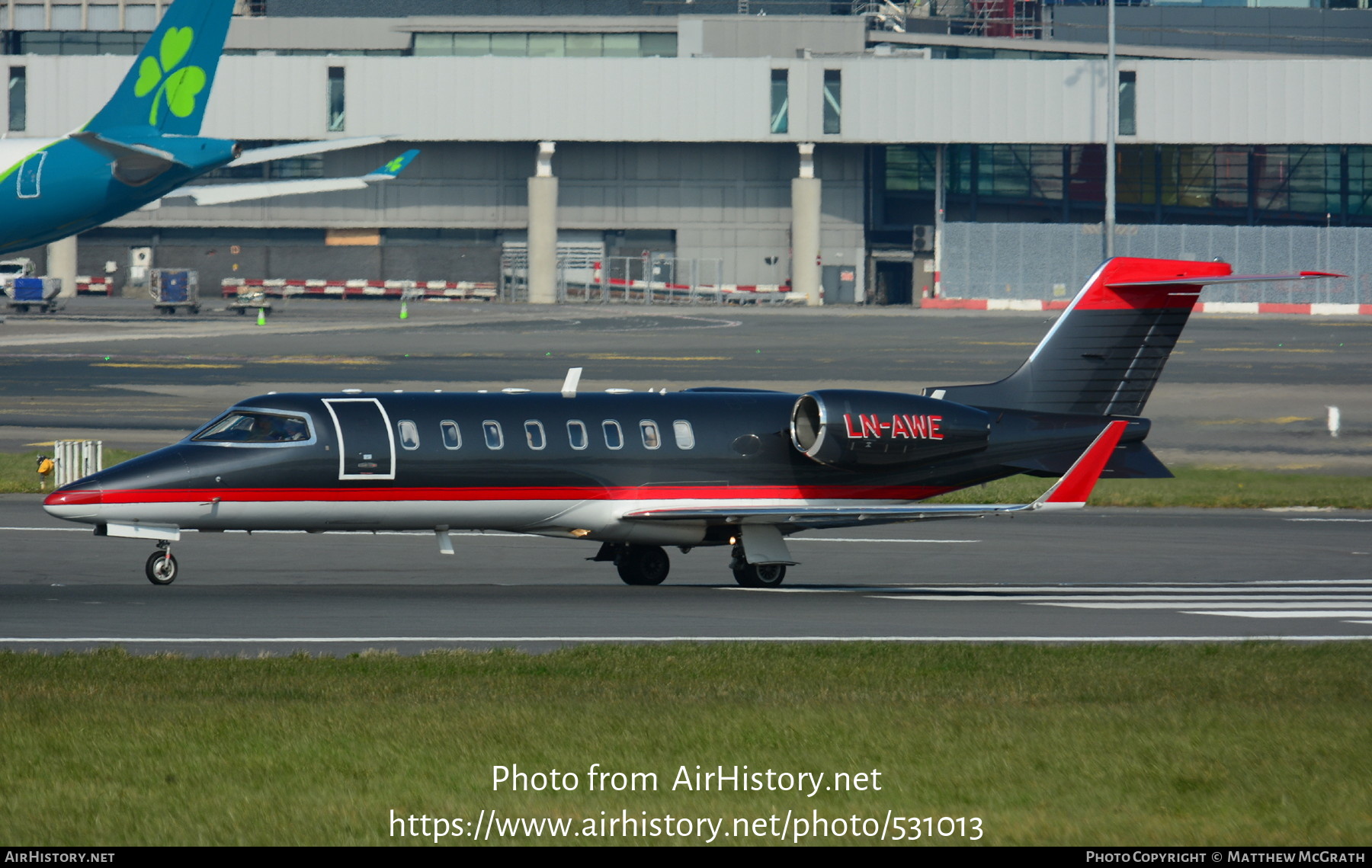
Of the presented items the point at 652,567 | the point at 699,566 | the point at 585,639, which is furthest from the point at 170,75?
the point at 585,639

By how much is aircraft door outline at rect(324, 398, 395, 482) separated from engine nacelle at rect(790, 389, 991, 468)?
6326 millimetres

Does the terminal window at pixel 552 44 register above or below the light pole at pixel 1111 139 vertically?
above

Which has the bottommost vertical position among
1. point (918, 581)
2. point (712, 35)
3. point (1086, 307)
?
point (918, 581)

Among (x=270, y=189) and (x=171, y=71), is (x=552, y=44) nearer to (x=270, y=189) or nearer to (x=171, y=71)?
(x=270, y=189)

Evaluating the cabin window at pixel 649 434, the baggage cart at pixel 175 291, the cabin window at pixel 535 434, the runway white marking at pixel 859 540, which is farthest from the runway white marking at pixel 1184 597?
the baggage cart at pixel 175 291

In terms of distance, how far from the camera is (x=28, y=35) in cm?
12075

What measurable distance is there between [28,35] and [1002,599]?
11230 cm

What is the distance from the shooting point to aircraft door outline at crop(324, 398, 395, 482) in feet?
81.9

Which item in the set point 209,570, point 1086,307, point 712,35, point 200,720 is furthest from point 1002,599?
point 712,35

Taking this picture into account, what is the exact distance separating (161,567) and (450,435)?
4.52 meters

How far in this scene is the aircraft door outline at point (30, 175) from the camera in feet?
177

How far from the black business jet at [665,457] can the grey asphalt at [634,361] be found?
1541cm

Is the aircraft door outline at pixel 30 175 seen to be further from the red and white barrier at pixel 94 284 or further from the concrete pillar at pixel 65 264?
the red and white barrier at pixel 94 284
